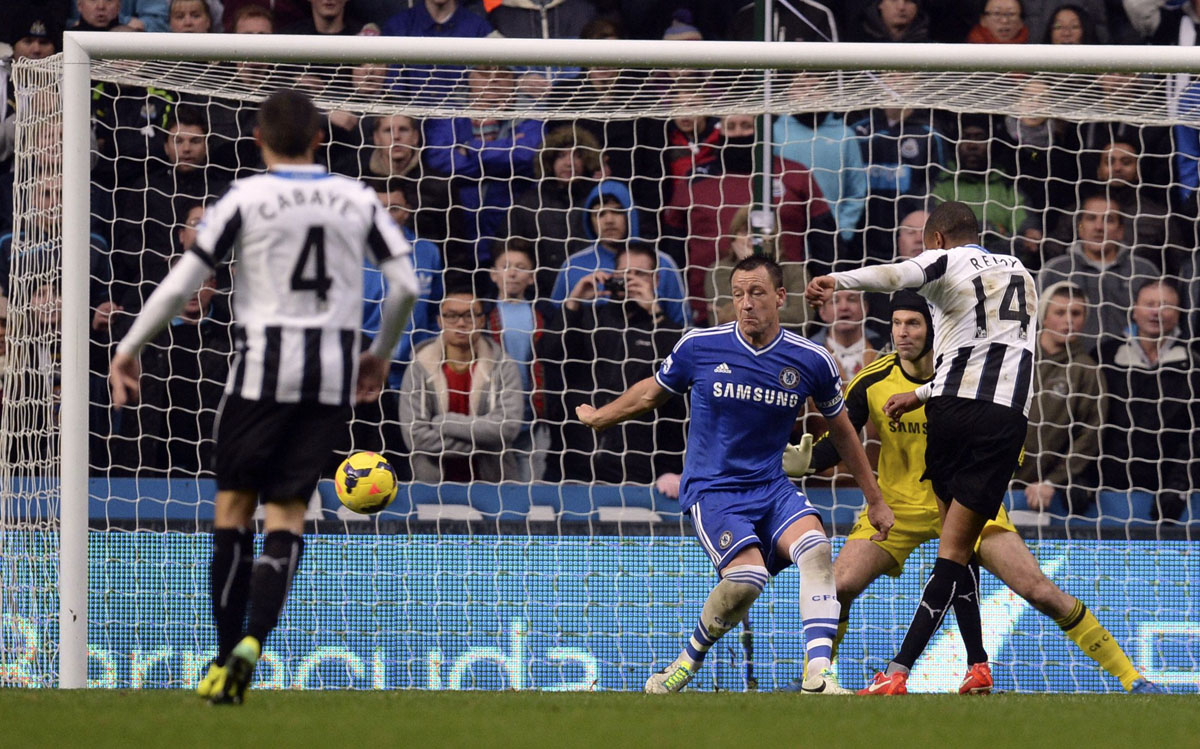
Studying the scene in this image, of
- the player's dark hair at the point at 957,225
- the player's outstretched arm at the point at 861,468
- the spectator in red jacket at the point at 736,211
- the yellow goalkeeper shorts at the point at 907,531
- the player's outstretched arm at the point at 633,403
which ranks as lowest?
the yellow goalkeeper shorts at the point at 907,531

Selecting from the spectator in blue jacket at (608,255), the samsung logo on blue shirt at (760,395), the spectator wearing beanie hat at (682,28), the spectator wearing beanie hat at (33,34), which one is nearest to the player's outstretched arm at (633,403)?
the samsung logo on blue shirt at (760,395)

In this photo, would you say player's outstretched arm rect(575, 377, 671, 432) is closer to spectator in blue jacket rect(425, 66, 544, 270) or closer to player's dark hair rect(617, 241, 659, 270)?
player's dark hair rect(617, 241, 659, 270)

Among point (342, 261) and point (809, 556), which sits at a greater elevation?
point (342, 261)

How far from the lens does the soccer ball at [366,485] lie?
6.09 metres

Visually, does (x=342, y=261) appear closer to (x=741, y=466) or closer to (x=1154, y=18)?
(x=741, y=466)

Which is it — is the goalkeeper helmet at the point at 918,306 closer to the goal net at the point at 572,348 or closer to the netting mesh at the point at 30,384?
the goal net at the point at 572,348

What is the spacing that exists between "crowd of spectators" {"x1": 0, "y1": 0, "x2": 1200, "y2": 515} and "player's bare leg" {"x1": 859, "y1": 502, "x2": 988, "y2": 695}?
2123 mm

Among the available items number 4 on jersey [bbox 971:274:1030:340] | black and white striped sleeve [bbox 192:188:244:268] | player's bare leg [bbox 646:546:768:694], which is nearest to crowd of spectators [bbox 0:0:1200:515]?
player's bare leg [bbox 646:546:768:694]

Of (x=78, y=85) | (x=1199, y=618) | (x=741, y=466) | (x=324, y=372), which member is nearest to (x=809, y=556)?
(x=741, y=466)

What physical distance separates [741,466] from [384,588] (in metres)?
2.38

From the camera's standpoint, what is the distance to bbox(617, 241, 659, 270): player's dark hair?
8.76m

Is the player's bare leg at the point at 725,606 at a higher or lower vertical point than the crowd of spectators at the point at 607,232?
lower

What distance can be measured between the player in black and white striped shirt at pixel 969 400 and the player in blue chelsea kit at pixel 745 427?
305 millimetres

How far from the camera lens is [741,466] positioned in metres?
6.14
